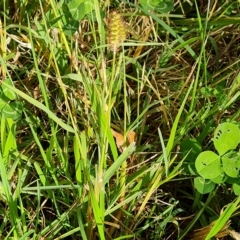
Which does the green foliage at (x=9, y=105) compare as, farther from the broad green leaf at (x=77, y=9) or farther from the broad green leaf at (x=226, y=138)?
the broad green leaf at (x=226, y=138)

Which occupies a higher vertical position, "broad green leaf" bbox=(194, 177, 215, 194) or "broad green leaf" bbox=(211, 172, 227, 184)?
"broad green leaf" bbox=(211, 172, 227, 184)

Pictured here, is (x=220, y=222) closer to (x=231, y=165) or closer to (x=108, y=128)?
(x=231, y=165)

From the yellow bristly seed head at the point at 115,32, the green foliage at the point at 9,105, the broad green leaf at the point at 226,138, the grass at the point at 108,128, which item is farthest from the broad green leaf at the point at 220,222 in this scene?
the green foliage at the point at 9,105

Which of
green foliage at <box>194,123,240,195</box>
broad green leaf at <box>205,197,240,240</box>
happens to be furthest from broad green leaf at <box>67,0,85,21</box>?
broad green leaf at <box>205,197,240,240</box>

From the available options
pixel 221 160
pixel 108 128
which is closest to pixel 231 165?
pixel 221 160

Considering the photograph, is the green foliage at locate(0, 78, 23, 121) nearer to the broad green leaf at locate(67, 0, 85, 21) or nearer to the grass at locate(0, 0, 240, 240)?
the grass at locate(0, 0, 240, 240)
